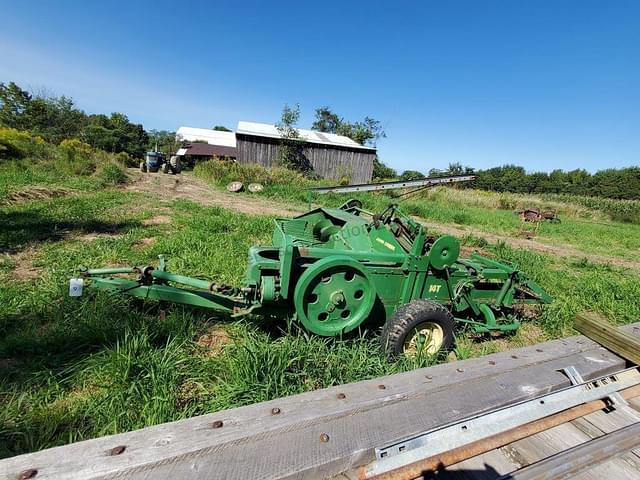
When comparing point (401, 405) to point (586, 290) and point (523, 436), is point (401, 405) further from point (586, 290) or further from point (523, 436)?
point (586, 290)

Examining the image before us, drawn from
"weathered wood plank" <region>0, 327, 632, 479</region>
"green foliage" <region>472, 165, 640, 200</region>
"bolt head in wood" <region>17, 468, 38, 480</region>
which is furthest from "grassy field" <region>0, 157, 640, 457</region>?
"green foliage" <region>472, 165, 640, 200</region>

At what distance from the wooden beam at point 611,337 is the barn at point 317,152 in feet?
69.2

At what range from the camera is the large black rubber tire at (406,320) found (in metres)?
2.68

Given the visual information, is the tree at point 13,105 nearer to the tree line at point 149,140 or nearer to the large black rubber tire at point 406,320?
the tree line at point 149,140

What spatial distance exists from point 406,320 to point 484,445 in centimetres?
163

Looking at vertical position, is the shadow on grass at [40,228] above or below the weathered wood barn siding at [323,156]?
below

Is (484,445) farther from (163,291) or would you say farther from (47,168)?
(47,168)

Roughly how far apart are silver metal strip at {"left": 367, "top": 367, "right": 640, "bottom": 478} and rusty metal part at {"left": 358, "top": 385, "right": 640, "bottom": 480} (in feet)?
0.05

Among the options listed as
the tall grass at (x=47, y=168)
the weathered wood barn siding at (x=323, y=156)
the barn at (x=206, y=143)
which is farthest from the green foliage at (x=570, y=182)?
the tall grass at (x=47, y=168)

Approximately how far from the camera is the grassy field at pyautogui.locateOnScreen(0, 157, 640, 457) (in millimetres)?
2135

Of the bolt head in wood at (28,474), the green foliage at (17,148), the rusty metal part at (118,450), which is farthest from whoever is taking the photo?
the green foliage at (17,148)

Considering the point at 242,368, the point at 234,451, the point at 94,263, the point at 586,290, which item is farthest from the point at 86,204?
the point at 586,290

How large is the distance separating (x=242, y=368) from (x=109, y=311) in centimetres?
170

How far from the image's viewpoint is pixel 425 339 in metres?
2.92
